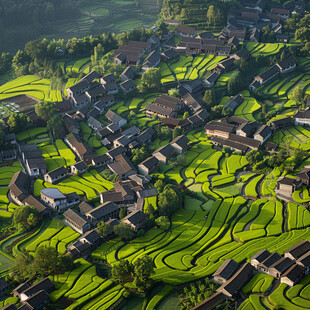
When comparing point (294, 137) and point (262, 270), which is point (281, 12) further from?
point (262, 270)

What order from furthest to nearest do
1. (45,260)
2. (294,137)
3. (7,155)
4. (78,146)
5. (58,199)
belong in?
1. (294,137)
2. (78,146)
3. (7,155)
4. (58,199)
5. (45,260)

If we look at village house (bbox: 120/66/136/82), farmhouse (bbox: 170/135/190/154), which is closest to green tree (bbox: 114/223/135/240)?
farmhouse (bbox: 170/135/190/154)

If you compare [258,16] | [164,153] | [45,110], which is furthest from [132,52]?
[164,153]

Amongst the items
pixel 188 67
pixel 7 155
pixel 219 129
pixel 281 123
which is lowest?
pixel 281 123

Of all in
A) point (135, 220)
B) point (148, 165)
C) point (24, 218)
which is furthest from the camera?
point (148, 165)

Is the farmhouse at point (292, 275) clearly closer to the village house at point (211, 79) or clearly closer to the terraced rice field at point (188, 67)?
the village house at point (211, 79)
